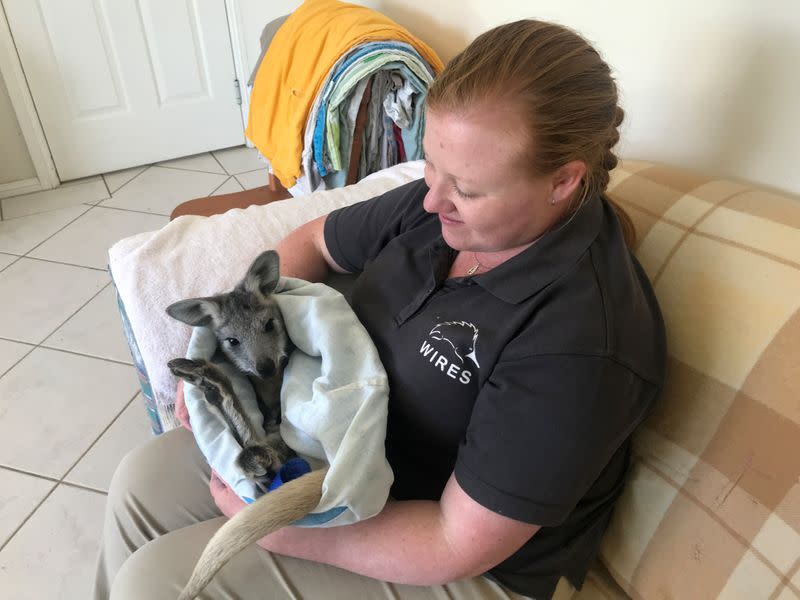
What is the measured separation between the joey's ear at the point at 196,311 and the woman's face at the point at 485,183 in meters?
0.38

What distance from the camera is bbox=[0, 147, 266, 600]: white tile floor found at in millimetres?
1400

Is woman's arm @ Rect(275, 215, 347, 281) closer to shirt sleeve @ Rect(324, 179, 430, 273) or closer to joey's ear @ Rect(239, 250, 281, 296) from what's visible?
shirt sleeve @ Rect(324, 179, 430, 273)

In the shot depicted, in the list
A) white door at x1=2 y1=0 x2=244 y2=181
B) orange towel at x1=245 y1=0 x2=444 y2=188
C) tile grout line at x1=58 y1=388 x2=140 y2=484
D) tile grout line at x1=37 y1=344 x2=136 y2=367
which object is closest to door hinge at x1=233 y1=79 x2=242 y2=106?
white door at x1=2 y1=0 x2=244 y2=181

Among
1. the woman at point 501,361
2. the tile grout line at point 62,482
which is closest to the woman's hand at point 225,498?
the woman at point 501,361

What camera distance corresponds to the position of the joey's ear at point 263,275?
3.10 ft

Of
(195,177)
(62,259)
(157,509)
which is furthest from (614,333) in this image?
(195,177)

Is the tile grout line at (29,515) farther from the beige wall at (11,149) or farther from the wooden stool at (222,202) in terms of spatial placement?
the beige wall at (11,149)

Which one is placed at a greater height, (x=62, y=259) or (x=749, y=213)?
(x=749, y=213)

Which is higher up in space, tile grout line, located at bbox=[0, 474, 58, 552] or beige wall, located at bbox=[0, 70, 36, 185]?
beige wall, located at bbox=[0, 70, 36, 185]

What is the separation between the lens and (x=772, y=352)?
71 centimetres

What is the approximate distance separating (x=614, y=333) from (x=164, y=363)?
2.64 feet

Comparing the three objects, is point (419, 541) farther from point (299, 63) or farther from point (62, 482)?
point (299, 63)

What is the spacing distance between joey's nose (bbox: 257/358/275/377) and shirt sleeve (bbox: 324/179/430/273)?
0.29 metres

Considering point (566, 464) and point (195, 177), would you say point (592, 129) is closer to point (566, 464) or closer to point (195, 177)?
point (566, 464)
